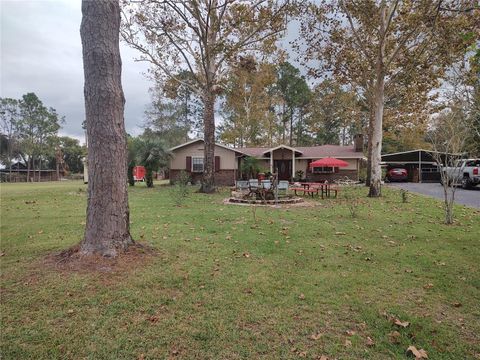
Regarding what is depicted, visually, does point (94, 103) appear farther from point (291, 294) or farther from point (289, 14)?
point (289, 14)

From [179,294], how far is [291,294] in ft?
4.54

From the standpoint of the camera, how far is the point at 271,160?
24.3 m

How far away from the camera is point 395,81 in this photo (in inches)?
631

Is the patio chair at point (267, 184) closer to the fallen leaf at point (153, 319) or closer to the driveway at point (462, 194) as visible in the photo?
the driveway at point (462, 194)

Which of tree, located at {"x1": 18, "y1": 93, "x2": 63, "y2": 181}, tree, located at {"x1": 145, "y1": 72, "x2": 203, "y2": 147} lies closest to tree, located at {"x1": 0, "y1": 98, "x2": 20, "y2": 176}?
tree, located at {"x1": 18, "y1": 93, "x2": 63, "y2": 181}

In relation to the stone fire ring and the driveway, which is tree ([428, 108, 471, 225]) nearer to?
the driveway

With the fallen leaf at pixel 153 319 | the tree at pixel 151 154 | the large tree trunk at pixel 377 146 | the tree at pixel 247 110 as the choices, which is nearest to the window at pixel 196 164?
the tree at pixel 151 154

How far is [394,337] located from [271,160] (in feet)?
71.5

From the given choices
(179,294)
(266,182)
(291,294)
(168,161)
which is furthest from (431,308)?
(168,161)

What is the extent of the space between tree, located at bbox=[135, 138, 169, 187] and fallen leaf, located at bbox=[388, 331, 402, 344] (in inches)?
800

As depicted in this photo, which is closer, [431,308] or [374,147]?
[431,308]

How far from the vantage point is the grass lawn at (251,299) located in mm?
2645

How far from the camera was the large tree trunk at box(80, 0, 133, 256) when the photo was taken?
427cm

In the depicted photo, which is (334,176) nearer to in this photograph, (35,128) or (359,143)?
(359,143)
